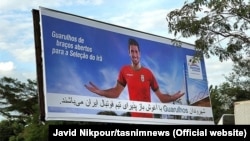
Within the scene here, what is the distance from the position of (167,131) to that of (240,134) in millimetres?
935

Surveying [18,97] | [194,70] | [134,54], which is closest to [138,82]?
[134,54]

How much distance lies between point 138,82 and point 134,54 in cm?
111

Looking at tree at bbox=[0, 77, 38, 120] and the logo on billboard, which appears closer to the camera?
the logo on billboard

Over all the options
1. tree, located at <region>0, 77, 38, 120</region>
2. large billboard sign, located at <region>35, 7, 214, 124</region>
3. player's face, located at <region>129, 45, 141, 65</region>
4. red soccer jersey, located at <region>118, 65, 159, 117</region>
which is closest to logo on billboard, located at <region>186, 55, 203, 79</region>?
large billboard sign, located at <region>35, 7, 214, 124</region>

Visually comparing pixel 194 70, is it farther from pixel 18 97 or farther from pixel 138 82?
pixel 18 97

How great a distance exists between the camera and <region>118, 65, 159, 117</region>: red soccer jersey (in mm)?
19109

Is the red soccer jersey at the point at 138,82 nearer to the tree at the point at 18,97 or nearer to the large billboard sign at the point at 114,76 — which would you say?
the large billboard sign at the point at 114,76

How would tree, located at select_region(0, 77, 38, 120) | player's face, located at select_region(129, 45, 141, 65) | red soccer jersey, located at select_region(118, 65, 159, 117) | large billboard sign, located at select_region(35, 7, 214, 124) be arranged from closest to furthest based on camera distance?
large billboard sign, located at select_region(35, 7, 214, 124)
red soccer jersey, located at select_region(118, 65, 159, 117)
player's face, located at select_region(129, 45, 141, 65)
tree, located at select_region(0, 77, 38, 120)

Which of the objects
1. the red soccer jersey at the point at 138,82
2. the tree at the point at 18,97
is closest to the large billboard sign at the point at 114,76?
the red soccer jersey at the point at 138,82

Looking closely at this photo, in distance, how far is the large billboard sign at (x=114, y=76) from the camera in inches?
629

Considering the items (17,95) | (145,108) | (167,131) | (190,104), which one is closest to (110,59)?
(145,108)

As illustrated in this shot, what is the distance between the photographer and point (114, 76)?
18.7 meters

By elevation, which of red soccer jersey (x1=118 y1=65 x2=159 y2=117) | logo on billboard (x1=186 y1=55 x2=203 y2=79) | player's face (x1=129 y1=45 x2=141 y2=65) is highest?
player's face (x1=129 y1=45 x2=141 y2=65)

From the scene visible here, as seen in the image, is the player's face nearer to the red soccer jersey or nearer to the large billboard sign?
the large billboard sign
